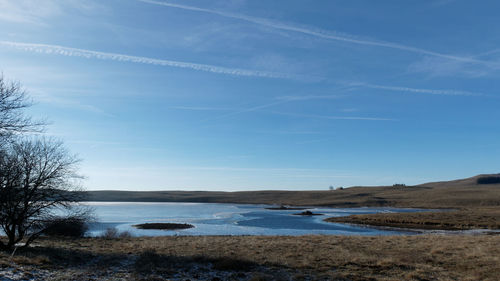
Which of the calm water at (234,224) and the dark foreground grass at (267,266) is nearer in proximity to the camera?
the dark foreground grass at (267,266)

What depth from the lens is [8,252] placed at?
57.6 ft

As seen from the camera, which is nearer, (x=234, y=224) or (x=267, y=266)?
(x=267, y=266)

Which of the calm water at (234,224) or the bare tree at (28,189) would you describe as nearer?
the bare tree at (28,189)

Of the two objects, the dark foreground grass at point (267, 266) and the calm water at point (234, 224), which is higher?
the dark foreground grass at point (267, 266)

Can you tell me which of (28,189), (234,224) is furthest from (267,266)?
(234,224)

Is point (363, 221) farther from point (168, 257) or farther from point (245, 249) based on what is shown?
point (168, 257)

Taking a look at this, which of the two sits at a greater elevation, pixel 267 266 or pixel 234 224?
pixel 267 266

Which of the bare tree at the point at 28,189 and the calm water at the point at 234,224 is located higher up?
the bare tree at the point at 28,189

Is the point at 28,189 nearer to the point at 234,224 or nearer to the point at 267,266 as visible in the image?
the point at 267,266

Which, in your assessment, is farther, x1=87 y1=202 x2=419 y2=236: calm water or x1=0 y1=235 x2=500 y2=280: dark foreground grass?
x1=87 y1=202 x2=419 y2=236: calm water

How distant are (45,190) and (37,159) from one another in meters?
1.87

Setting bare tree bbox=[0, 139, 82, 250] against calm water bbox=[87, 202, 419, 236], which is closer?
bare tree bbox=[0, 139, 82, 250]

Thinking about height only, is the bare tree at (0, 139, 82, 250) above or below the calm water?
above

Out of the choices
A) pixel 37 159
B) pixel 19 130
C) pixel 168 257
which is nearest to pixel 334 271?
pixel 168 257
